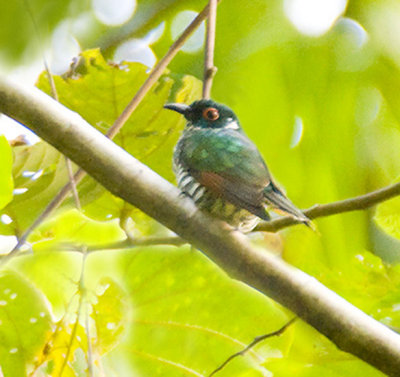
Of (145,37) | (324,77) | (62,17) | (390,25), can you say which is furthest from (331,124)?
(62,17)

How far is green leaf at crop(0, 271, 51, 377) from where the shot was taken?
194cm

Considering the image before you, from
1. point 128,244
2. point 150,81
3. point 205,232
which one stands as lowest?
point 205,232

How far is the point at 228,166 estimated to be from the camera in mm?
1936

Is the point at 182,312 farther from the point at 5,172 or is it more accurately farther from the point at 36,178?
the point at 5,172

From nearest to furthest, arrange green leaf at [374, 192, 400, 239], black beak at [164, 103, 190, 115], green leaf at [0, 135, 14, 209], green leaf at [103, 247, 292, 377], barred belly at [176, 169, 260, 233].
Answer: green leaf at [0, 135, 14, 209], barred belly at [176, 169, 260, 233], green leaf at [374, 192, 400, 239], green leaf at [103, 247, 292, 377], black beak at [164, 103, 190, 115]

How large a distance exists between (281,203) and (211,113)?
540mm

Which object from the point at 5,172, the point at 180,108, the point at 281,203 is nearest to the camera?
the point at 5,172

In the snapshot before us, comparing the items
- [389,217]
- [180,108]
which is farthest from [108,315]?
[389,217]

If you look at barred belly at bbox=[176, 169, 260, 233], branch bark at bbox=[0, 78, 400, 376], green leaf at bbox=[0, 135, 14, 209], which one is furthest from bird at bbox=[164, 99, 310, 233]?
green leaf at bbox=[0, 135, 14, 209]

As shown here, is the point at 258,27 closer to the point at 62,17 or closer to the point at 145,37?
the point at 145,37

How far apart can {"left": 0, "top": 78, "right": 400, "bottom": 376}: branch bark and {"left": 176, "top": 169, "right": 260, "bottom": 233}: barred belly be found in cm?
18

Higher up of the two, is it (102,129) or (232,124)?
(232,124)

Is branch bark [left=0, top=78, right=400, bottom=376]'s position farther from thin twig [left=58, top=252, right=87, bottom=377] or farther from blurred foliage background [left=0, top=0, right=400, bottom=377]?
thin twig [left=58, top=252, right=87, bottom=377]

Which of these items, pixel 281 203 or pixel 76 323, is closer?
pixel 281 203
